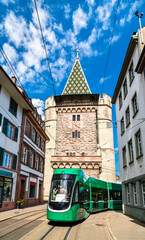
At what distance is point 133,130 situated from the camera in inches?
630

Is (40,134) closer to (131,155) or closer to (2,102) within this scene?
(2,102)

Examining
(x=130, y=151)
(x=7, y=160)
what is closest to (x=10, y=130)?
(x=7, y=160)

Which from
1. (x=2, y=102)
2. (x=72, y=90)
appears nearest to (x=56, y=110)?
(x=72, y=90)

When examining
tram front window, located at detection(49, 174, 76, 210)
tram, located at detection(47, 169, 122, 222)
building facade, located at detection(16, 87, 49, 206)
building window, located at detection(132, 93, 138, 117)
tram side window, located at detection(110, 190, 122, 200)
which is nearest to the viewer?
tram, located at detection(47, 169, 122, 222)

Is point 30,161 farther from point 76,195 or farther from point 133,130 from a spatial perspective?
point 76,195

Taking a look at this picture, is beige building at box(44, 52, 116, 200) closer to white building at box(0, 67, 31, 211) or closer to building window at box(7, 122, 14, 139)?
white building at box(0, 67, 31, 211)

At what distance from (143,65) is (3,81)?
10.9 metres

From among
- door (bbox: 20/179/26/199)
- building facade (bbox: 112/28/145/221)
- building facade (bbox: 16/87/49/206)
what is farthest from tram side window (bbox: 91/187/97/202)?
door (bbox: 20/179/26/199)

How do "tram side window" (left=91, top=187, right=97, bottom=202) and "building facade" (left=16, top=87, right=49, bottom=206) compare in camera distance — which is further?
"building facade" (left=16, top=87, right=49, bottom=206)

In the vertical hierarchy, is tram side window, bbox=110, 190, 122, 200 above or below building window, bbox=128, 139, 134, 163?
below

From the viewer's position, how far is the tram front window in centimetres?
1028

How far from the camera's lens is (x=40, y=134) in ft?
99.4

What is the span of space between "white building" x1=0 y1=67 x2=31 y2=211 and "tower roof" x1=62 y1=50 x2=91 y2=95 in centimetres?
2836

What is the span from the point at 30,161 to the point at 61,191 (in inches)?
594
